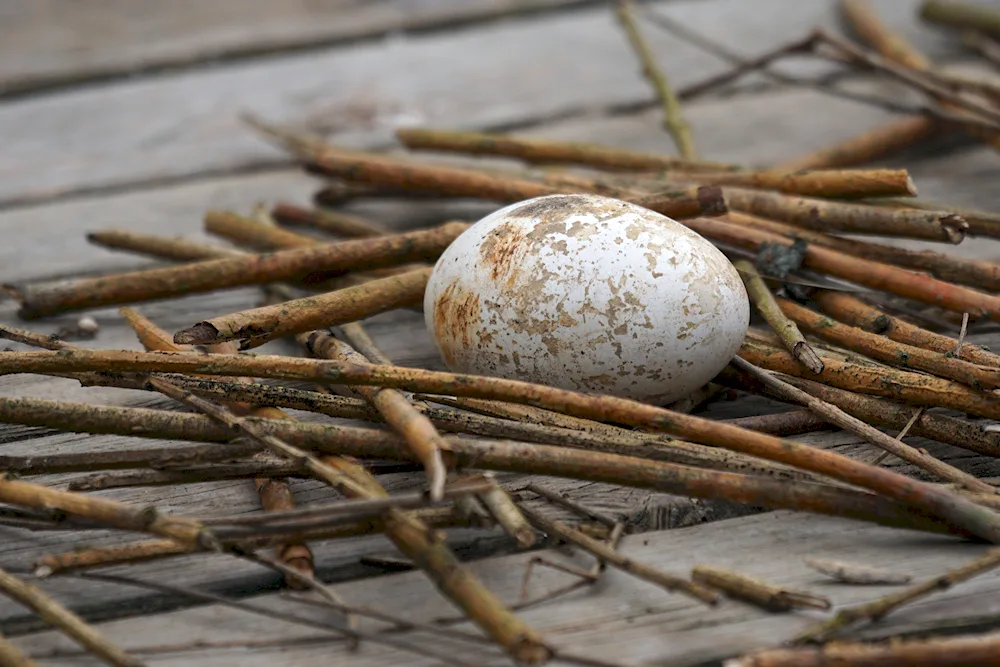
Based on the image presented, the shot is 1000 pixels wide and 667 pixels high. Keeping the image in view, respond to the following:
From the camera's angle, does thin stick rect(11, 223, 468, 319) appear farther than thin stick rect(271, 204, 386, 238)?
No

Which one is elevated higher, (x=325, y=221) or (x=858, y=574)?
(x=325, y=221)

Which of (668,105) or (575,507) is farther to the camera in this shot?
(668,105)

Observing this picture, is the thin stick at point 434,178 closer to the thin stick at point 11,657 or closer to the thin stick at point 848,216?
the thin stick at point 848,216

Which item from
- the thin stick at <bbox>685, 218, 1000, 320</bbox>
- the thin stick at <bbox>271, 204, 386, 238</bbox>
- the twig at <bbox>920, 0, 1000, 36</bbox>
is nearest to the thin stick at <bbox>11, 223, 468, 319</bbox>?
the thin stick at <bbox>271, 204, 386, 238</bbox>

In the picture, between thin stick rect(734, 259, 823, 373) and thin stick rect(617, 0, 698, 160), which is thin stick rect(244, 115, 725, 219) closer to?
thin stick rect(734, 259, 823, 373)

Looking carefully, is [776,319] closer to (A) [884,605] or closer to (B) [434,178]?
(A) [884,605]

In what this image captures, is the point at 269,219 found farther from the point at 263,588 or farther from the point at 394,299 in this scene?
the point at 263,588

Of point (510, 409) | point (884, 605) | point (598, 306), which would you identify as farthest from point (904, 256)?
point (884, 605)

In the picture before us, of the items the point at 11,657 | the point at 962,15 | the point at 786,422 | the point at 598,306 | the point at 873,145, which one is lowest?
the point at 11,657


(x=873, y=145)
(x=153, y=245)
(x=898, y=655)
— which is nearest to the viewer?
(x=898, y=655)
